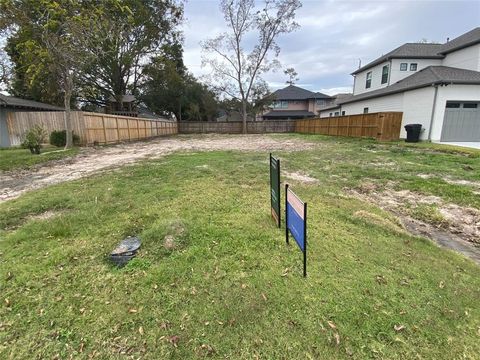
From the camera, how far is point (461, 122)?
43.8 feet

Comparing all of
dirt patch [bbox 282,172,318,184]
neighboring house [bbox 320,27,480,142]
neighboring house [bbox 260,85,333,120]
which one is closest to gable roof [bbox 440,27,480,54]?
neighboring house [bbox 320,27,480,142]

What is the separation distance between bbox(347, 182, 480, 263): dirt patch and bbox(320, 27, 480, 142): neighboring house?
1088 centimetres

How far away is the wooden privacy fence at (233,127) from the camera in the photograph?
103ft

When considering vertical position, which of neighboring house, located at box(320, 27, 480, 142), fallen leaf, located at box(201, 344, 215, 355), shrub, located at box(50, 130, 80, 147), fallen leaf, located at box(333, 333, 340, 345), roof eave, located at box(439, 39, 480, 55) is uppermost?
roof eave, located at box(439, 39, 480, 55)

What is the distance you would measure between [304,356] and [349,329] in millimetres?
441

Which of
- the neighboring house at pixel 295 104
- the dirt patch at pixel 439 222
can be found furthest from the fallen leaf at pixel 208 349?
the neighboring house at pixel 295 104

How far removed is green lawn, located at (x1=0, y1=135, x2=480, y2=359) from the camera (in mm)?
1812

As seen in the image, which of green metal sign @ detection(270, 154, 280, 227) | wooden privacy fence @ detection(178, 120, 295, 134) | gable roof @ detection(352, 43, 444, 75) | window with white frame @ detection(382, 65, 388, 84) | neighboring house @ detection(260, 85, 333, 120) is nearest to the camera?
green metal sign @ detection(270, 154, 280, 227)

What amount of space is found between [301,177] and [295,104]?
122 feet

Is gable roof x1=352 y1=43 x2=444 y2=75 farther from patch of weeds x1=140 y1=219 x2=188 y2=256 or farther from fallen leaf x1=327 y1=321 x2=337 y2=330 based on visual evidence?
fallen leaf x1=327 y1=321 x2=337 y2=330

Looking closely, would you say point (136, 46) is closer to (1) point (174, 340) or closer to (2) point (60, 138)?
(2) point (60, 138)

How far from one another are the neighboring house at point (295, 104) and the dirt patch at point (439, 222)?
35522 mm

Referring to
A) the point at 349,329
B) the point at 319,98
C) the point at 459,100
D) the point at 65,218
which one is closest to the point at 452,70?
the point at 459,100

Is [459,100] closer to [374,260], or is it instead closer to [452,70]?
[452,70]
